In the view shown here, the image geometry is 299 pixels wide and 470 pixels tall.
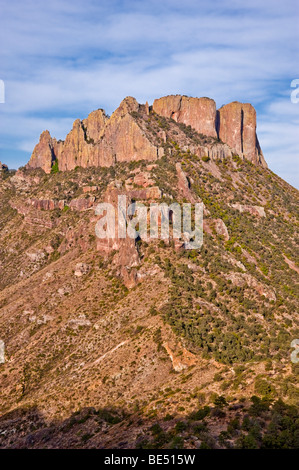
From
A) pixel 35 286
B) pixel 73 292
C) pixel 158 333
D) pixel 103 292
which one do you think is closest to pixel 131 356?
pixel 158 333

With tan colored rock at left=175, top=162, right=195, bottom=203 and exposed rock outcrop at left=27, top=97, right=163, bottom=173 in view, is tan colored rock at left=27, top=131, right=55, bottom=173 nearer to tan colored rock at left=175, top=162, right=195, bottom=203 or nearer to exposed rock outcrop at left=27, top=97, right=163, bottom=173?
exposed rock outcrop at left=27, top=97, right=163, bottom=173

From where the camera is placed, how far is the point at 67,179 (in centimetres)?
15288

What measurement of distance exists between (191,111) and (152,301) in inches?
4064

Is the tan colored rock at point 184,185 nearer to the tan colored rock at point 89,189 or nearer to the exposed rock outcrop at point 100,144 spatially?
the exposed rock outcrop at point 100,144

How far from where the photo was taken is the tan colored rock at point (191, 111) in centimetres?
15475

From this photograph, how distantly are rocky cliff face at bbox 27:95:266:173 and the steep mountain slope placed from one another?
625 mm

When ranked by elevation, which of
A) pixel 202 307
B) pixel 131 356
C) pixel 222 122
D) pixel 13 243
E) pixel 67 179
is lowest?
pixel 131 356

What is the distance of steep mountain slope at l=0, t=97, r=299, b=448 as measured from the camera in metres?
47.7

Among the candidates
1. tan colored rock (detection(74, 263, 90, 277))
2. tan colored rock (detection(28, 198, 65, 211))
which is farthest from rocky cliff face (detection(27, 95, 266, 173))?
tan colored rock (detection(74, 263, 90, 277))

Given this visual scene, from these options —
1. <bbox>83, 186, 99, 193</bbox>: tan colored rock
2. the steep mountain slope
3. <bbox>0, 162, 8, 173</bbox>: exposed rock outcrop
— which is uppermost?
<bbox>0, 162, 8, 173</bbox>: exposed rock outcrop

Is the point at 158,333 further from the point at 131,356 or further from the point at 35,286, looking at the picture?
the point at 35,286

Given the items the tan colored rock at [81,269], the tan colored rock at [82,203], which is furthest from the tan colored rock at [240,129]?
the tan colored rock at [81,269]

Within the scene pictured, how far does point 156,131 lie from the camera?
146500mm
